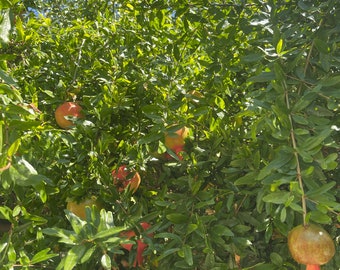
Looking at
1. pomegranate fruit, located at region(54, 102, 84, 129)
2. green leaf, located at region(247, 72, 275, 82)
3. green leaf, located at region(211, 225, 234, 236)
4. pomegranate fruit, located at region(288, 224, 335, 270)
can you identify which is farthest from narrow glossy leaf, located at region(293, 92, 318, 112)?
pomegranate fruit, located at region(54, 102, 84, 129)

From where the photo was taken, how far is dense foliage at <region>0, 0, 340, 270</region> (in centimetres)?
96

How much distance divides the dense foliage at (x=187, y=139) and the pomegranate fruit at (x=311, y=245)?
56mm

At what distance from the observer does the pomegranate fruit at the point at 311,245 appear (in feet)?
3.19

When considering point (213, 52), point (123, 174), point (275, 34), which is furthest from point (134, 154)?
point (275, 34)

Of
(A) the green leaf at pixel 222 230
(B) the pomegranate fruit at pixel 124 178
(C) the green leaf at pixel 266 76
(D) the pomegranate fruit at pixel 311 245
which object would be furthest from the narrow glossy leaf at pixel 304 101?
(B) the pomegranate fruit at pixel 124 178

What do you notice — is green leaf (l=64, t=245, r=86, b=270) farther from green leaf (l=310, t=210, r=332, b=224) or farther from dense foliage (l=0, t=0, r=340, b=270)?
green leaf (l=310, t=210, r=332, b=224)

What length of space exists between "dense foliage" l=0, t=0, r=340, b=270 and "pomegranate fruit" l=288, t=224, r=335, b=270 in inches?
2.2

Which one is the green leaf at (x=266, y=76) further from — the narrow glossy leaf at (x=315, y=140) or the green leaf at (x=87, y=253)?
the green leaf at (x=87, y=253)

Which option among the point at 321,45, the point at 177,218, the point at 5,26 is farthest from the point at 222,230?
the point at 5,26

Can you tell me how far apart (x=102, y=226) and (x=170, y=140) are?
0.50m

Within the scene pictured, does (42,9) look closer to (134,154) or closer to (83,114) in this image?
(83,114)

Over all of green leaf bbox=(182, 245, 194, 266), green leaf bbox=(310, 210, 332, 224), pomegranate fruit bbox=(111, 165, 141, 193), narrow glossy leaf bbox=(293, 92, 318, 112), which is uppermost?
narrow glossy leaf bbox=(293, 92, 318, 112)

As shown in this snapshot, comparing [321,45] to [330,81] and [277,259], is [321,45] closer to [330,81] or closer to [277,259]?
[330,81]

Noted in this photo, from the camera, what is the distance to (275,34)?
1.11 m
